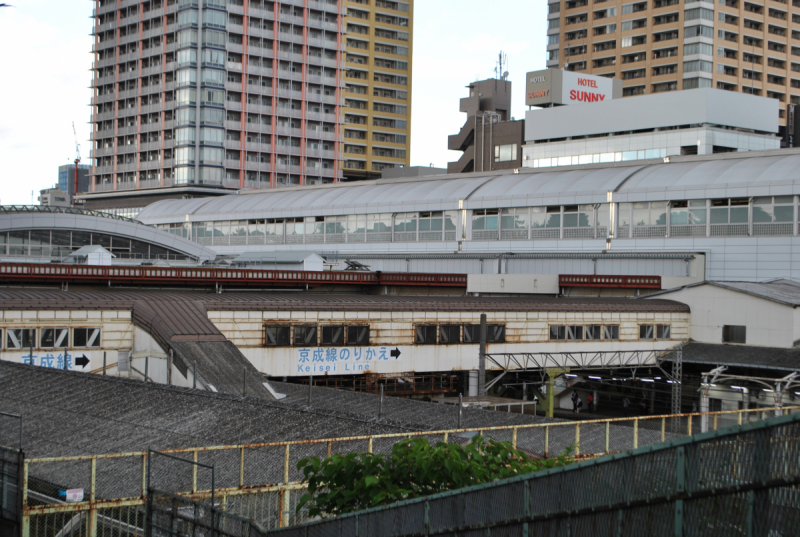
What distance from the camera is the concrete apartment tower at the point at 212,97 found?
131 m

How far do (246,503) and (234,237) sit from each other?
67301 mm

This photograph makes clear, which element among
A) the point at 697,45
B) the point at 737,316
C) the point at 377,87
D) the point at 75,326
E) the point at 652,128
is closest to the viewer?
the point at 75,326

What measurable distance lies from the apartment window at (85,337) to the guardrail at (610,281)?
30.9m

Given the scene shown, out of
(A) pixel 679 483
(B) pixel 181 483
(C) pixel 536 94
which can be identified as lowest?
(B) pixel 181 483

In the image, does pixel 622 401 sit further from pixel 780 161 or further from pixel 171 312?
pixel 171 312

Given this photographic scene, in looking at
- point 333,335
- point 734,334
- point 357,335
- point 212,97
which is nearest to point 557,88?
point 212,97

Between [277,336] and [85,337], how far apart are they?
26.9ft

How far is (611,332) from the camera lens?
151ft

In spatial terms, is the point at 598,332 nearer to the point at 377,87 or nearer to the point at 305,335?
the point at 305,335

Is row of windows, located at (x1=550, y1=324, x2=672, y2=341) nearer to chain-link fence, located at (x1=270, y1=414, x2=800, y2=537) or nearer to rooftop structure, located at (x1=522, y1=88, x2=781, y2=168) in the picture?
chain-link fence, located at (x1=270, y1=414, x2=800, y2=537)

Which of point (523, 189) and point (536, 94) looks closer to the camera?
point (523, 189)

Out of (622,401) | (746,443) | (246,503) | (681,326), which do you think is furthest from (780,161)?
(746,443)

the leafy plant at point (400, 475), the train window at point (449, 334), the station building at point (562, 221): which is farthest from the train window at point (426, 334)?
the leafy plant at point (400, 475)

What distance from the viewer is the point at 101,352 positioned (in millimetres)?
34594
